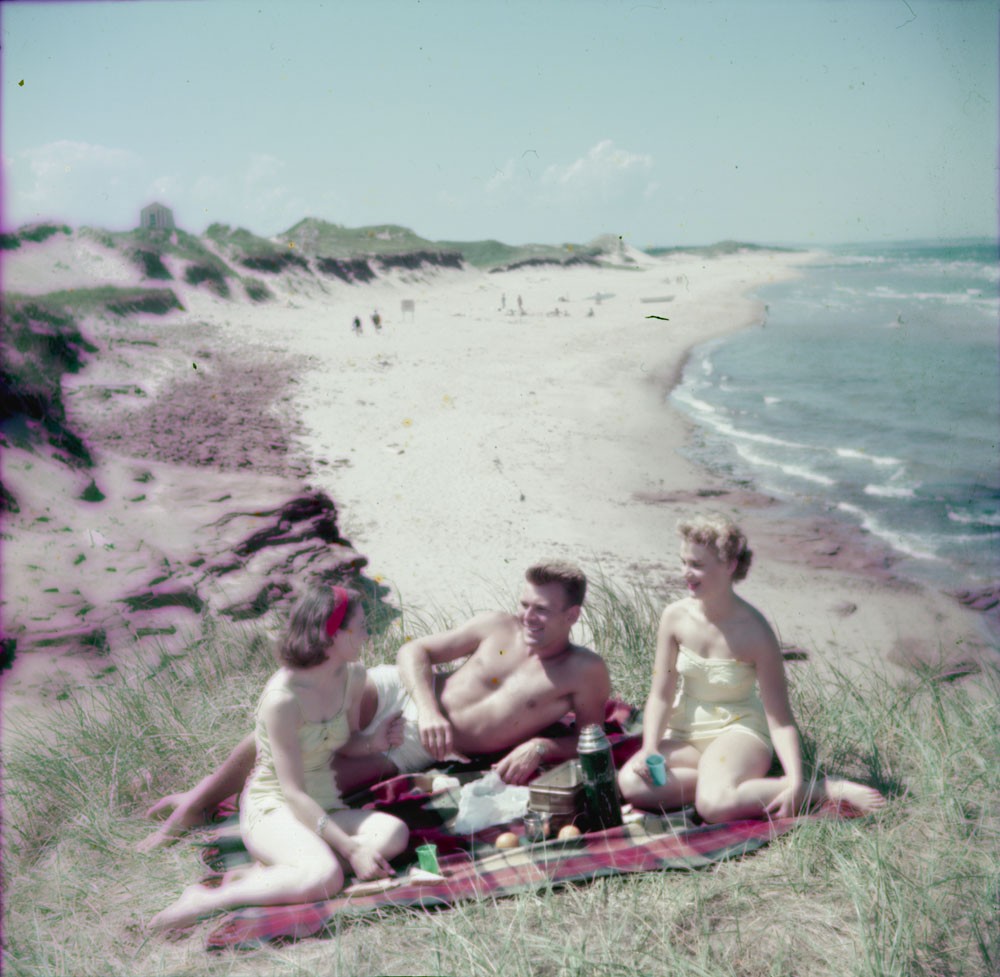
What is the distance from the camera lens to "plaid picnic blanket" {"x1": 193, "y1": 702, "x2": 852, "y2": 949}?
2705mm

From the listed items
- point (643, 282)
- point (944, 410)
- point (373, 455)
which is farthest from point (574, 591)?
point (643, 282)

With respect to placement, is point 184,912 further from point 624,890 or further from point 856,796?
point 856,796

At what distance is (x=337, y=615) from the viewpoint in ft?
9.71

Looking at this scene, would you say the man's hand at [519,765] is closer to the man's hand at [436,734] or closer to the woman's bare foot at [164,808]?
the man's hand at [436,734]

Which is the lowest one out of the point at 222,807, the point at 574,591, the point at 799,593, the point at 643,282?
the point at 799,593

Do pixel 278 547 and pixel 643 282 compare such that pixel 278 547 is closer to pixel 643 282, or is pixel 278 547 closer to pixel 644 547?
pixel 644 547

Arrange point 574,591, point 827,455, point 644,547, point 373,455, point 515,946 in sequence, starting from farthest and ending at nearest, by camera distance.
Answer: point 827,455 < point 373,455 < point 644,547 < point 574,591 < point 515,946

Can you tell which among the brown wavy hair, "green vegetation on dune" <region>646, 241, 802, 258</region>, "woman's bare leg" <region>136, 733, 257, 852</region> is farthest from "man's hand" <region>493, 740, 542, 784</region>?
"green vegetation on dune" <region>646, 241, 802, 258</region>

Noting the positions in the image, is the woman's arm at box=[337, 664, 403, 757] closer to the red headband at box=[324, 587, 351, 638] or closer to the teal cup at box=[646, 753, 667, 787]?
the red headband at box=[324, 587, 351, 638]

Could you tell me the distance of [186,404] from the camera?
14.0 metres

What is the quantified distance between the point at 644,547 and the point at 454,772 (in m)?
7.16

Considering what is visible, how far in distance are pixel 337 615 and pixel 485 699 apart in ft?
3.12

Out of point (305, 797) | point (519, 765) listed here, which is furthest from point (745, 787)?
point (305, 797)

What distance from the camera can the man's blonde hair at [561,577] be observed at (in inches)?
131
